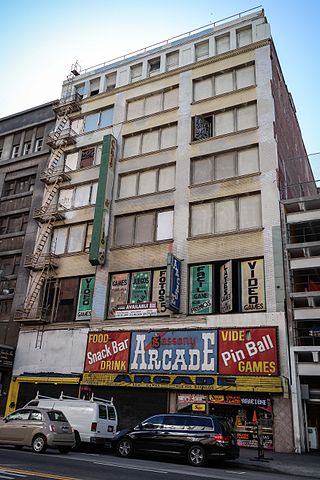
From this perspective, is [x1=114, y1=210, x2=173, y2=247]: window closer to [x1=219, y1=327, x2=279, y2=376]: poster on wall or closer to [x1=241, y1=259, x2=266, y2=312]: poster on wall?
[x1=241, y1=259, x2=266, y2=312]: poster on wall

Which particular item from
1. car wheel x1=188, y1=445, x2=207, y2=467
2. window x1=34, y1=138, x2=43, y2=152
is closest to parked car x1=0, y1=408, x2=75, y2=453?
car wheel x1=188, y1=445, x2=207, y2=467

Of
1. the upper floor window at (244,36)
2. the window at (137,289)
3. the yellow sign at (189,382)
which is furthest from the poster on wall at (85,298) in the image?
the upper floor window at (244,36)

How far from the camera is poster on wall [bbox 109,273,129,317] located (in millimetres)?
25875

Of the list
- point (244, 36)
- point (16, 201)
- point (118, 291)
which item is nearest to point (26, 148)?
point (16, 201)

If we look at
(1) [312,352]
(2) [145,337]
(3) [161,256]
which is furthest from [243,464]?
(3) [161,256]

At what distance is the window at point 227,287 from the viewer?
73.1 feet

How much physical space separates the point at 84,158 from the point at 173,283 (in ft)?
45.3

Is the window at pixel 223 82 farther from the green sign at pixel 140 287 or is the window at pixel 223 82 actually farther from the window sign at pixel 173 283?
the green sign at pixel 140 287

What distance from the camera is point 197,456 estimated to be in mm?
14266

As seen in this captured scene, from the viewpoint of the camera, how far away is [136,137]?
101ft

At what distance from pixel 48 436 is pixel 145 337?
9653mm

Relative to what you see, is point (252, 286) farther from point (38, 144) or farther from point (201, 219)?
point (38, 144)

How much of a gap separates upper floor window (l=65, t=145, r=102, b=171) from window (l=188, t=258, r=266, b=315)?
12.3 meters

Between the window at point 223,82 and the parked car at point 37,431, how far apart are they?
74.2 ft
